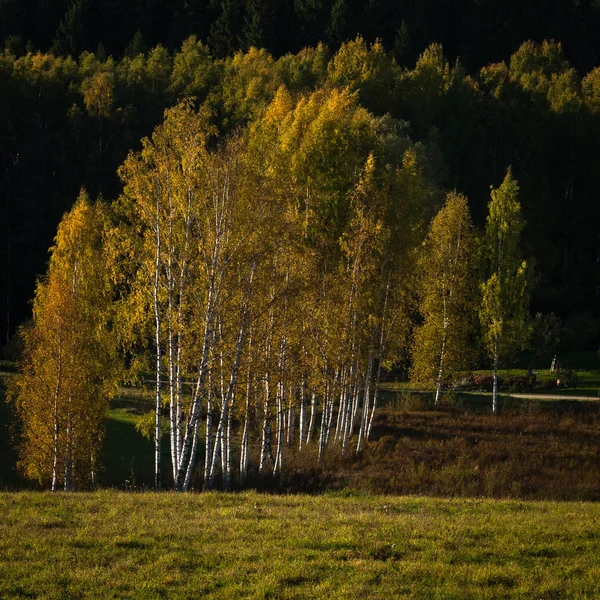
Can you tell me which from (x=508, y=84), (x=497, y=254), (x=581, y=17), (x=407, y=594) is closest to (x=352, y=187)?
(x=497, y=254)

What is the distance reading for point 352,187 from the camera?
104 feet

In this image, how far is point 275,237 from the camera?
24844 mm

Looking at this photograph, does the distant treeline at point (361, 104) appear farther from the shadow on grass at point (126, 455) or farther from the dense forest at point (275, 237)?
the shadow on grass at point (126, 455)

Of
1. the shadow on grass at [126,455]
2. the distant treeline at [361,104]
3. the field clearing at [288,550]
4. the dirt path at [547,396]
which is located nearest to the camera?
the field clearing at [288,550]

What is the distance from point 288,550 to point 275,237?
1306 cm

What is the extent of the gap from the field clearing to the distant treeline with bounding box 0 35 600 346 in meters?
54.5

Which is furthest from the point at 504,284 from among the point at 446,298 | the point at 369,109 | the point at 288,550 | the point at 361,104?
the point at 369,109

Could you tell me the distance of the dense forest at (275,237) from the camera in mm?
24062

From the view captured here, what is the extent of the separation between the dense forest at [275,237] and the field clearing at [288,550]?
687 centimetres

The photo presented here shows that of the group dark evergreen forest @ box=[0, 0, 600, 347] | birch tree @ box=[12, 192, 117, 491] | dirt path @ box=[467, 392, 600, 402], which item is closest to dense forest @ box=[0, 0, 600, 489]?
birch tree @ box=[12, 192, 117, 491]

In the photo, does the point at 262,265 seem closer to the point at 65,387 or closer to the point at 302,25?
the point at 65,387

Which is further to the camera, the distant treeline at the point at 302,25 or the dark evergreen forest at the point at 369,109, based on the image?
the distant treeline at the point at 302,25

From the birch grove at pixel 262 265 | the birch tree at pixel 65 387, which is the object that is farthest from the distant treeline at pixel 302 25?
the birch tree at pixel 65 387

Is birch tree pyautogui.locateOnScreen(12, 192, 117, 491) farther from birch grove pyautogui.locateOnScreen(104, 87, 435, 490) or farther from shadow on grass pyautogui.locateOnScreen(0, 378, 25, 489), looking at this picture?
birch grove pyautogui.locateOnScreen(104, 87, 435, 490)
